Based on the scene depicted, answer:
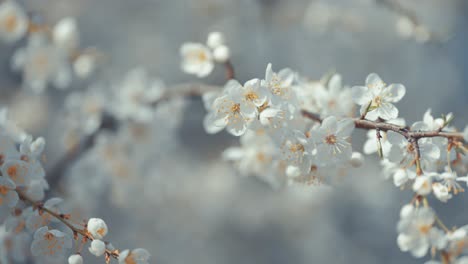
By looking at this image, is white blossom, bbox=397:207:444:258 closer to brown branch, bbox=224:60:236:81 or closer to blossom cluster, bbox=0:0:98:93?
brown branch, bbox=224:60:236:81

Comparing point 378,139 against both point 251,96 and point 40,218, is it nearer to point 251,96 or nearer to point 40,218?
point 251,96

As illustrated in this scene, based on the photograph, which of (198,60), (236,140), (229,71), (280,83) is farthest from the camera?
(236,140)

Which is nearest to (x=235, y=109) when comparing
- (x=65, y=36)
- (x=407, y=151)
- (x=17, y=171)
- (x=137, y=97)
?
(x=407, y=151)

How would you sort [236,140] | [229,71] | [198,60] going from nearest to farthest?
[229,71], [198,60], [236,140]

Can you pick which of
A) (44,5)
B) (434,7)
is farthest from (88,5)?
(434,7)

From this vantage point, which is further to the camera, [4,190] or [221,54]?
[221,54]

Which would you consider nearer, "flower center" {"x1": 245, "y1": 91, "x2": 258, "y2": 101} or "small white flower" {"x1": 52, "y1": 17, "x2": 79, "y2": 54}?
"flower center" {"x1": 245, "y1": 91, "x2": 258, "y2": 101}

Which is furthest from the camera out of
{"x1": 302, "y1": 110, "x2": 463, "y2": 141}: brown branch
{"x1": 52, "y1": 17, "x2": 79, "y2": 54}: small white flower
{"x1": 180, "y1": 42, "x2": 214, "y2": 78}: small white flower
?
{"x1": 52, "y1": 17, "x2": 79, "y2": 54}: small white flower

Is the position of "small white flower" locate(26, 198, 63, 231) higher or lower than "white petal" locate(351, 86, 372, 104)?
lower

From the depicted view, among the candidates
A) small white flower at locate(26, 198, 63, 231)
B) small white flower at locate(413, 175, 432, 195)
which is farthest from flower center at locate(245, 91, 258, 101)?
small white flower at locate(26, 198, 63, 231)
